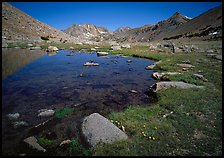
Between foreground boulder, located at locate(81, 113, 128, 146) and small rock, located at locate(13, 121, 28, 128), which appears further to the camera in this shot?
small rock, located at locate(13, 121, 28, 128)

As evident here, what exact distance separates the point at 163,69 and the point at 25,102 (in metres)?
16.2

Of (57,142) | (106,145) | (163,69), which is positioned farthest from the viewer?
(163,69)

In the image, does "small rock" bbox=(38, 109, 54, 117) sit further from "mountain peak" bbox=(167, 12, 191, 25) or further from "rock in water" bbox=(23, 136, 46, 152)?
"mountain peak" bbox=(167, 12, 191, 25)

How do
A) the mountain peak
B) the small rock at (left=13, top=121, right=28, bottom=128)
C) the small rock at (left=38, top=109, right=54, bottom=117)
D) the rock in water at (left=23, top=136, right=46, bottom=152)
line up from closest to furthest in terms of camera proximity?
the rock in water at (left=23, top=136, right=46, bottom=152) < the small rock at (left=13, top=121, right=28, bottom=128) < the small rock at (left=38, top=109, right=54, bottom=117) < the mountain peak

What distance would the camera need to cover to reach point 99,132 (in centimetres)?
727

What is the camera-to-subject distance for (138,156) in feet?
20.2

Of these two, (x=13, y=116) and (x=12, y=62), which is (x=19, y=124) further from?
(x=12, y=62)

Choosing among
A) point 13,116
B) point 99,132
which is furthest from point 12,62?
point 99,132

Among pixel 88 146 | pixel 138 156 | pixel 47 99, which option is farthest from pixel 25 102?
pixel 138 156

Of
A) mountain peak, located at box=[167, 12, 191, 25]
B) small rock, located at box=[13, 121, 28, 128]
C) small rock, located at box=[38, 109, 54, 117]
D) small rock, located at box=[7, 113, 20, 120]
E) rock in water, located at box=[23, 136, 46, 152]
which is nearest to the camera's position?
rock in water, located at box=[23, 136, 46, 152]

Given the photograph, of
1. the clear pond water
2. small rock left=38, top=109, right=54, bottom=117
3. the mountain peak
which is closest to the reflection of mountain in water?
the clear pond water

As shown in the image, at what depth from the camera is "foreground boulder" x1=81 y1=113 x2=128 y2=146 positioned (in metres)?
6.92

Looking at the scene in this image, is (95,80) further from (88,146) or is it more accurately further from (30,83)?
(88,146)

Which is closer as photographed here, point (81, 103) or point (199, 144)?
point (199, 144)
